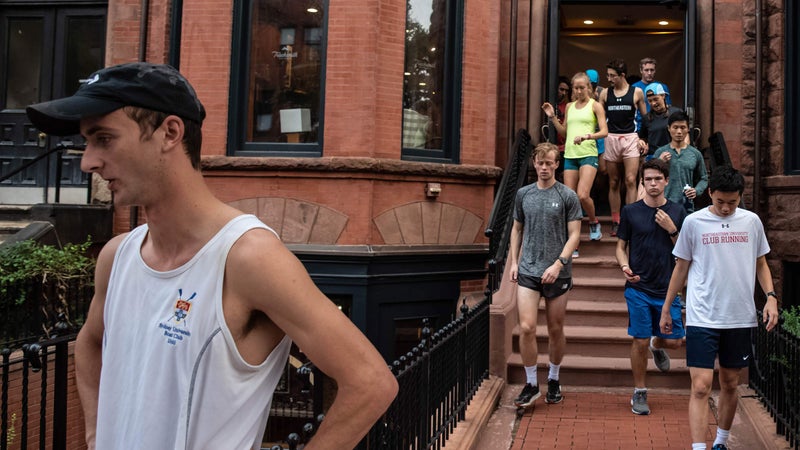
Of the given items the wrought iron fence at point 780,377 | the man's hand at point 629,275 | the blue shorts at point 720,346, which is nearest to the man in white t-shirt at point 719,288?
the blue shorts at point 720,346

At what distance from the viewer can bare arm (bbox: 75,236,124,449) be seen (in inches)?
85.0

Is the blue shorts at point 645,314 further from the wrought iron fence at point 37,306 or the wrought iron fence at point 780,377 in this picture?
the wrought iron fence at point 37,306

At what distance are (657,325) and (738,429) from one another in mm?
1074

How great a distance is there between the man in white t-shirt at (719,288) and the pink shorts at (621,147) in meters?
4.46

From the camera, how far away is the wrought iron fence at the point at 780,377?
244 inches

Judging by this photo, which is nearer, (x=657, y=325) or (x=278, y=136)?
(x=657, y=325)

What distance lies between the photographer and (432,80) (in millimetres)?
10750

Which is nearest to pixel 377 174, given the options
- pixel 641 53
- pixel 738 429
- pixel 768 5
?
pixel 738 429

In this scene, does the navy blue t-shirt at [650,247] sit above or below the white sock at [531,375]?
above

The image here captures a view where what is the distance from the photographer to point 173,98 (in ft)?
6.13

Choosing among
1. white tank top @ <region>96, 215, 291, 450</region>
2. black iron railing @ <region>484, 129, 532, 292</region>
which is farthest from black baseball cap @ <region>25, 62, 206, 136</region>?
black iron railing @ <region>484, 129, 532, 292</region>

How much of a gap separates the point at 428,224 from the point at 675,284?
15.2 ft

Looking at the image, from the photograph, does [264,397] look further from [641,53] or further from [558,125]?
[641,53]

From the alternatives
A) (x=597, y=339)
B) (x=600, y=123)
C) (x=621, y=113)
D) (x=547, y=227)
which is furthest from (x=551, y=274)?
(x=621, y=113)
